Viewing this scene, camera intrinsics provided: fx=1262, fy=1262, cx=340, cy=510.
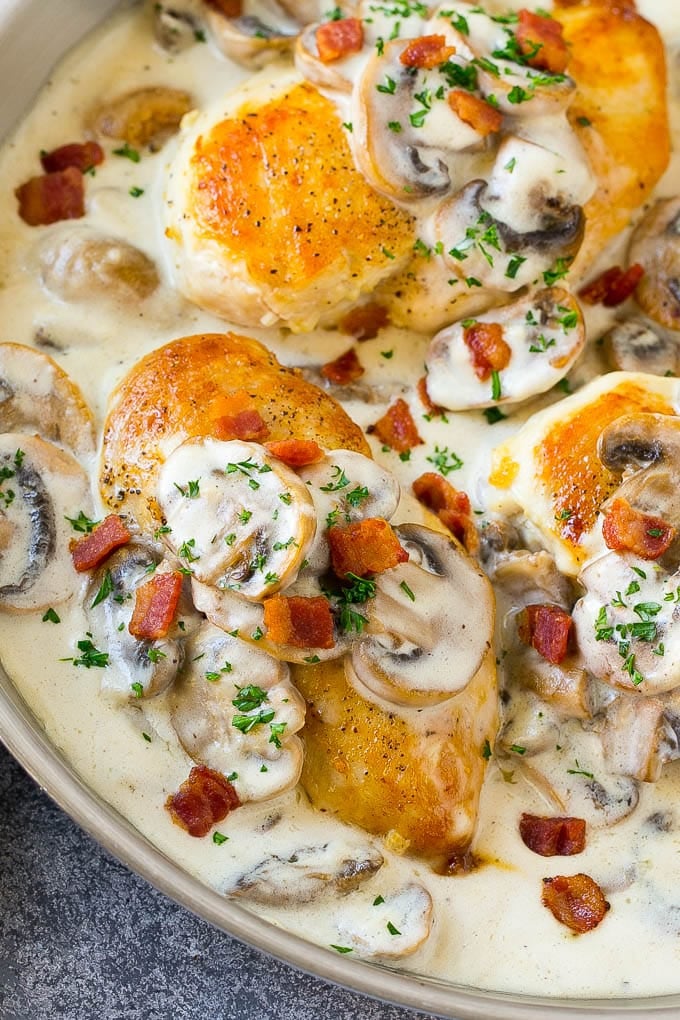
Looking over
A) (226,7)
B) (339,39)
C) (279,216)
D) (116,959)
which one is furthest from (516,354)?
(116,959)

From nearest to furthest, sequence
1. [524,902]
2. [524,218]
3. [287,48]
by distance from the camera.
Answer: [524,902], [524,218], [287,48]

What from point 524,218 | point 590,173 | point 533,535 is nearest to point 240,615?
point 533,535

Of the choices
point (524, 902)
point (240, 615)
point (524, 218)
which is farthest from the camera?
point (524, 218)

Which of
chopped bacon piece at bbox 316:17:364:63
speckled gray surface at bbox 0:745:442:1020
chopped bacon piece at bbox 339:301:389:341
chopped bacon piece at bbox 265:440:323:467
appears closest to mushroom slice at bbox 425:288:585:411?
chopped bacon piece at bbox 339:301:389:341

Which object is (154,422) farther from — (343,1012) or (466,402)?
(343,1012)

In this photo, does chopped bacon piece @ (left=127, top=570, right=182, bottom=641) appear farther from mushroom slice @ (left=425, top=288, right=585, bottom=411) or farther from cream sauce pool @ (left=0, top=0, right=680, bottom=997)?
mushroom slice @ (left=425, top=288, right=585, bottom=411)

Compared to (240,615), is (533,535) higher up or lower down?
lower down

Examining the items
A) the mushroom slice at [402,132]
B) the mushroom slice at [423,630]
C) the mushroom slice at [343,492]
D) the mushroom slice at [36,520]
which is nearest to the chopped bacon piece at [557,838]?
the mushroom slice at [423,630]

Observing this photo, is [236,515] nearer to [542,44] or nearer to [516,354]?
[516,354]
